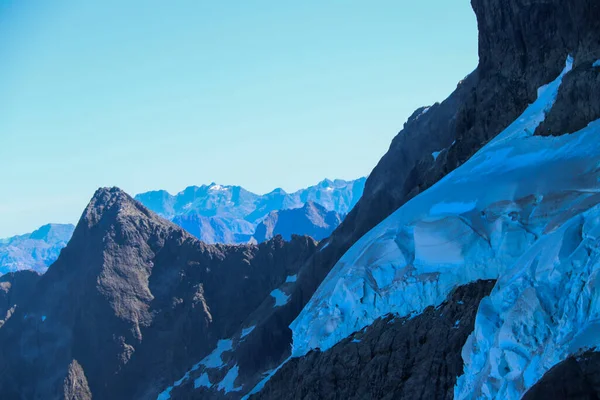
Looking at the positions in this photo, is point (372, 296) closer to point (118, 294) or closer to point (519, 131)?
point (519, 131)

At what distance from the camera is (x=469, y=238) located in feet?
156

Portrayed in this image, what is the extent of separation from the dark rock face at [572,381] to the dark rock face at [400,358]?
12.4 meters

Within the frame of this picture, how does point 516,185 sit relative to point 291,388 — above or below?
above

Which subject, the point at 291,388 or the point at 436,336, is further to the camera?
the point at 291,388

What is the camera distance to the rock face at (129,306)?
494 ft

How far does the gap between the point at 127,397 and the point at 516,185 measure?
123m

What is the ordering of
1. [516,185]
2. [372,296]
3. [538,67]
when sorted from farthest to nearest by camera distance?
[538,67], [372,296], [516,185]

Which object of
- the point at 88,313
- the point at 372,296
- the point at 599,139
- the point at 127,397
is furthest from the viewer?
the point at 88,313

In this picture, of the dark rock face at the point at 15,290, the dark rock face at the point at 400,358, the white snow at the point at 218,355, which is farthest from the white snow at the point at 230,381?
the dark rock face at the point at 15,290

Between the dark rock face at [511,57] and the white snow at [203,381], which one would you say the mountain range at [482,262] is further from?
the white snow at [203,381]

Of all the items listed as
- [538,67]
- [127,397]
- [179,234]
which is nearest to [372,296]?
[538,67]

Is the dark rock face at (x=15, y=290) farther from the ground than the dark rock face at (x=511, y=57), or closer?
farther from the ground

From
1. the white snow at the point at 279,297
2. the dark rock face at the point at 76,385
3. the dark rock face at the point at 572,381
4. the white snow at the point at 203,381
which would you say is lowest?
the white snow at the point at 203,381

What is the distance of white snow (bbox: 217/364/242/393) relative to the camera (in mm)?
121756
